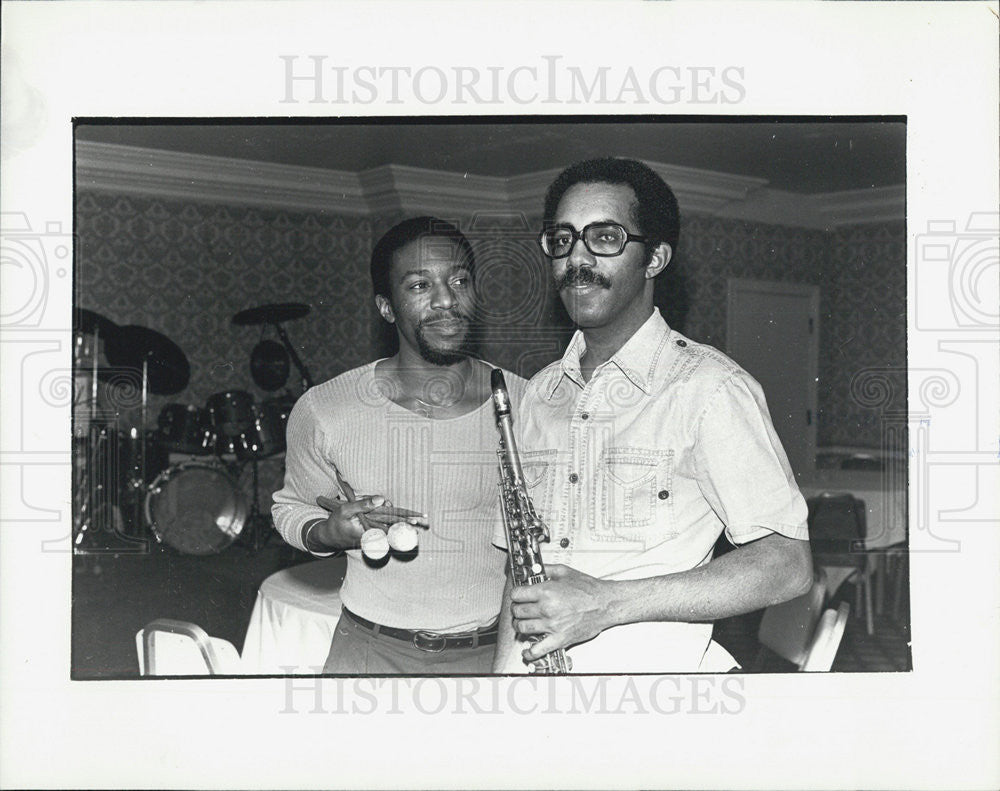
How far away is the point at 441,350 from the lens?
94.2 inches

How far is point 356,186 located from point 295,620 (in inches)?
40.6

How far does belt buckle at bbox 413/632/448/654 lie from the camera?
2.40 meters

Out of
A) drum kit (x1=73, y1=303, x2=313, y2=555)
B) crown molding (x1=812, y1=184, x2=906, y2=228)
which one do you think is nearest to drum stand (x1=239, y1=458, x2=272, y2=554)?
drum kit (x1=73, y1=303, x2=313, y2=555)

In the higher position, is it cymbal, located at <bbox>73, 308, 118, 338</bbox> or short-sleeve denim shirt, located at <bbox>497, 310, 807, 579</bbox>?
cymbal, located at <bbox>73, 308, 118, 338</bbox>

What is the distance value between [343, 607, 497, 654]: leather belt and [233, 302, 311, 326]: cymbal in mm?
694

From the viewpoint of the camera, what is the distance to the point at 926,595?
2.50 meters

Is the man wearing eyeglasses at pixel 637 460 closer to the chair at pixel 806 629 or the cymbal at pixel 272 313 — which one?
the chair at pixel 806 629

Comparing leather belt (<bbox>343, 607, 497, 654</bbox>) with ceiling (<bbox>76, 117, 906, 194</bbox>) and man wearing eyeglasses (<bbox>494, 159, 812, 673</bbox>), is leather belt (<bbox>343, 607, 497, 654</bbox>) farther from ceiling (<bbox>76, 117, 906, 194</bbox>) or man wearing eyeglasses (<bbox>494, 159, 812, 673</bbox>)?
ceiling (<bbox>76, 117, 906, 194</bbox>)

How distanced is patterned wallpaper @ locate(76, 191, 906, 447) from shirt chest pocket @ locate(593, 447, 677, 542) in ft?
0.98

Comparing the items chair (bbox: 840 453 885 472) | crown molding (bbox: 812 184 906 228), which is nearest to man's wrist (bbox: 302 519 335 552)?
chair (bbox: 840 453 885 472)

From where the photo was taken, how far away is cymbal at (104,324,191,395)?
2385mm

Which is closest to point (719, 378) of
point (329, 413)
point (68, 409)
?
point (329, 413)

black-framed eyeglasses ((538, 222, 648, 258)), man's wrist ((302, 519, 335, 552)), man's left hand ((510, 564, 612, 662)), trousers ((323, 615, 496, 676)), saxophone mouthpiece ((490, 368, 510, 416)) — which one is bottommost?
trousers ((323, 615, 496, 676))

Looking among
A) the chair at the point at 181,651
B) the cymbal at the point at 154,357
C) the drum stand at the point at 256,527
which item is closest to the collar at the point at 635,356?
the drum stand at the point at 256,527
